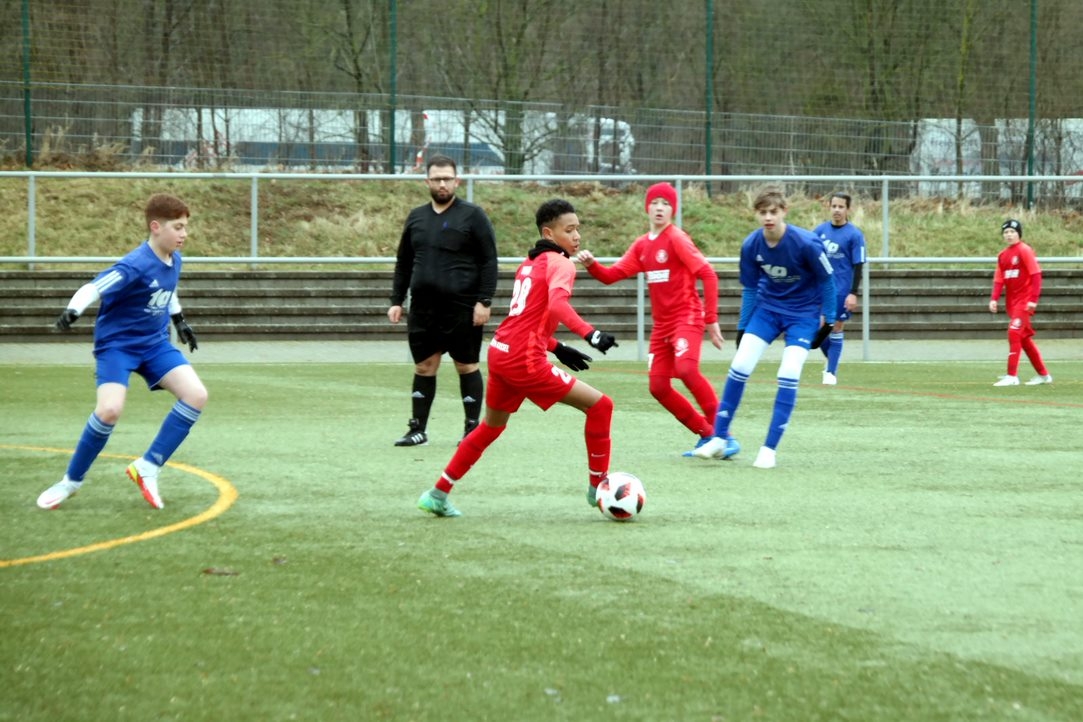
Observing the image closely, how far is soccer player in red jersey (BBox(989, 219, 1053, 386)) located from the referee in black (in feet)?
23.0

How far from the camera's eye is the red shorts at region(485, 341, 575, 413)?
6.97 meters

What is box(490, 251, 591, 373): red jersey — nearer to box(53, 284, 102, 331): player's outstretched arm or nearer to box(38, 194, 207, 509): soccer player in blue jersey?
box(38, 194, 207, 509): soccer player in blue jersey

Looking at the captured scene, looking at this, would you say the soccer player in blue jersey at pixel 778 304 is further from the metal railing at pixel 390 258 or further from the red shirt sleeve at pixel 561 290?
the metal railing at pixel 390 258

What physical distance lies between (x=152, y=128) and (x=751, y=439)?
52.8 feet

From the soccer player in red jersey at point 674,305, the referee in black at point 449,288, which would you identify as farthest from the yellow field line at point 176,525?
the soccer player in red jersey at point 674,305

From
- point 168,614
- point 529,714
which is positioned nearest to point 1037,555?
point 529,714

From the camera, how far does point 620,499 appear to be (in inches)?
273

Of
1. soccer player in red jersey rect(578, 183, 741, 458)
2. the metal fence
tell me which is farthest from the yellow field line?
the metal fence

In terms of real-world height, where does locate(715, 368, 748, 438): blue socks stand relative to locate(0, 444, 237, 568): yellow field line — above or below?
above

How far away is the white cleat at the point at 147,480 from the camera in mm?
7250

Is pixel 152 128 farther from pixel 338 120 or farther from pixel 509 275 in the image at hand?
pixel 509 275

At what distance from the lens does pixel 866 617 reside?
198 inches

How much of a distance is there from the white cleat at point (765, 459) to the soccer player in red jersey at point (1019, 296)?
706 centimetres

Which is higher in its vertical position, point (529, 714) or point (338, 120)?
point (338, 120)
